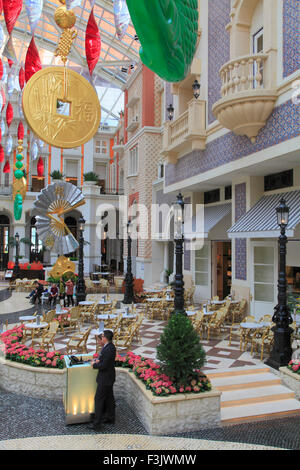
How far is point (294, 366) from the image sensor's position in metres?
7.36

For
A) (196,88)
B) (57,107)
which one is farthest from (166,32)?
(196,88)

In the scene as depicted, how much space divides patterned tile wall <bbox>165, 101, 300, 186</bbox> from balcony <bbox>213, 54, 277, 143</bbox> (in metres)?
0.30

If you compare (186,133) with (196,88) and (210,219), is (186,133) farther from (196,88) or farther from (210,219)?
(210,219)

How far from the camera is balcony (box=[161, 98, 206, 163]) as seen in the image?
47.0 ft

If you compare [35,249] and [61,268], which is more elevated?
[35,249]

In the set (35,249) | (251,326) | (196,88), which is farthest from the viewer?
(35,249)

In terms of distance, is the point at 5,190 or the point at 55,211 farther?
the point at 5,190

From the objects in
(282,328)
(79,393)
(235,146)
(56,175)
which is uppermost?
(56,175)

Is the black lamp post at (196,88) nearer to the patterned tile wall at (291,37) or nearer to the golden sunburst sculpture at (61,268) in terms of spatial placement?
the patterned tile wall at (291,37)

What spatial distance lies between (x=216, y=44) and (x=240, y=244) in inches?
289

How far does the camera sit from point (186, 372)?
611 centimetres

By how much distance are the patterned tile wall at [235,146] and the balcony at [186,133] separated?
1.19 feet

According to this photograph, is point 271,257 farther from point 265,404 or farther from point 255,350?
point 265,404
